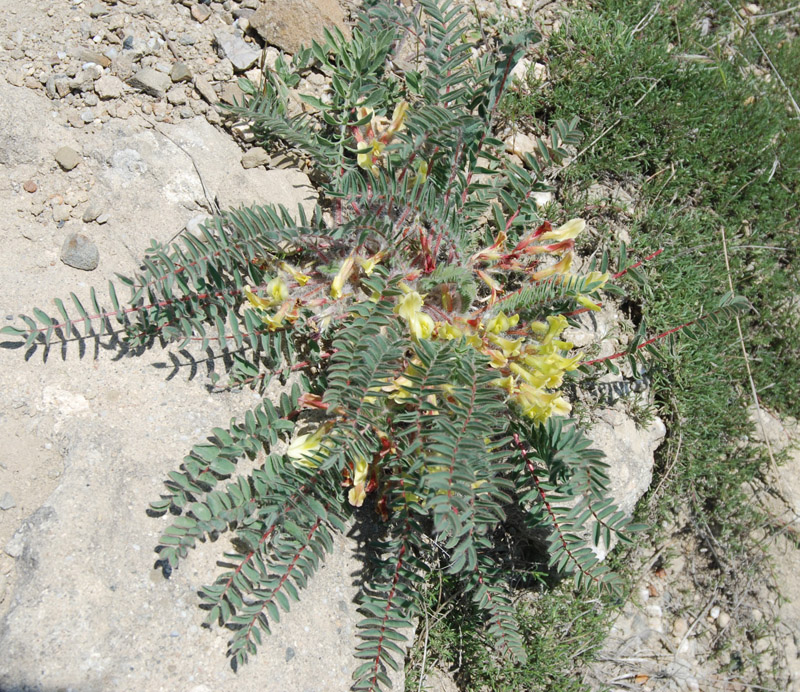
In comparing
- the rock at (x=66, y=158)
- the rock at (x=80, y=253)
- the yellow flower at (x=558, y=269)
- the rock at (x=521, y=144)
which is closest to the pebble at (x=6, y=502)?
the rock at (x=80, y=253)

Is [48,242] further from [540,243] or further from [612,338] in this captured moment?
[612,338]

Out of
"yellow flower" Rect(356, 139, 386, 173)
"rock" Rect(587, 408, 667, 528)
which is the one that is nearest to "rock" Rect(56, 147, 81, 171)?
"yellow flower" Rect(356, 139, 386, 173)

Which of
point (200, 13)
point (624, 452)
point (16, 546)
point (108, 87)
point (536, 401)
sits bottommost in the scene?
point (16, 546)

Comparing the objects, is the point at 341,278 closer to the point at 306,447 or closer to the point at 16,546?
the point at 306,447

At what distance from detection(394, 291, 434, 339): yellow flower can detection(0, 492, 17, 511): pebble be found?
1.67 meters

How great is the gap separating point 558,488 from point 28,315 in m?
2.29

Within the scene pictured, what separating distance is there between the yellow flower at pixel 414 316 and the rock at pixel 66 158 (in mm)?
1641

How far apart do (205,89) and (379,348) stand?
1.69m

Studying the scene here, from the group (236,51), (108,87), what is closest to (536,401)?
(236,51)

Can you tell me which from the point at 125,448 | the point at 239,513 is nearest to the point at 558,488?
the point at 239,513

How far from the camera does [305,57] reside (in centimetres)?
321

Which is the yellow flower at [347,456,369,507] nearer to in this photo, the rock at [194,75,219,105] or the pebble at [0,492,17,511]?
the pebble at [0,492,17,511]

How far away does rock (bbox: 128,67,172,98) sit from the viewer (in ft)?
10.0

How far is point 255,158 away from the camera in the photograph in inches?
124
